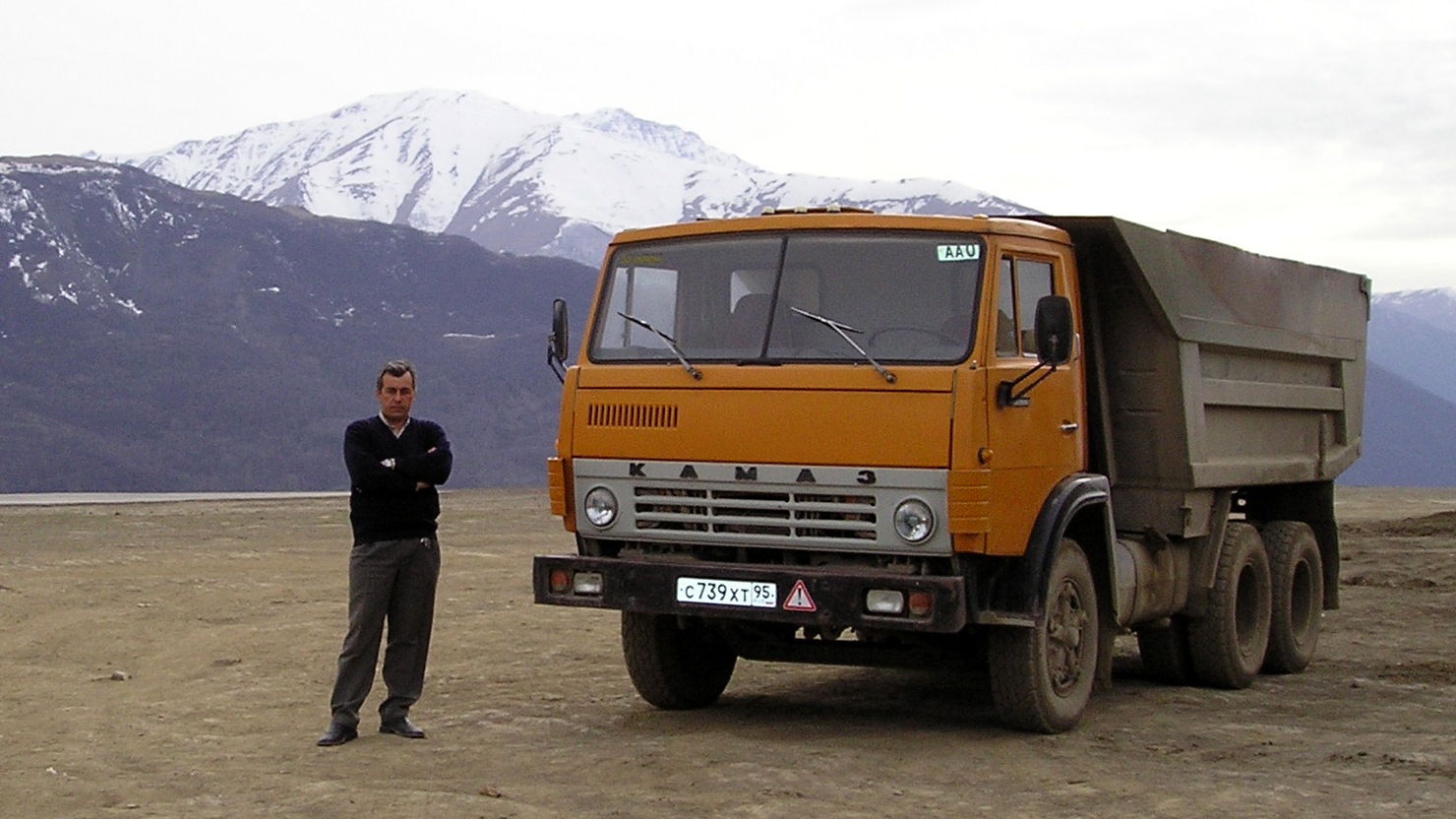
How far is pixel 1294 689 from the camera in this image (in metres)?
12.0

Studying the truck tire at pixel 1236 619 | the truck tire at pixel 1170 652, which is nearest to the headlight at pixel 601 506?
the truck tire at pixel 1170 652

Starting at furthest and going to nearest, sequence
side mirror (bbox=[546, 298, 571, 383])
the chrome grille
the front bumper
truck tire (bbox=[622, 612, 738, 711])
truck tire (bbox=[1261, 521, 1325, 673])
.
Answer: truck tire (bbox=[1261, 521, 1325, 673]) → truck tire (bbox=[622, 612, 738, 711]) → side mirror (bbox=[546, 298, 571, 383]) → the chrome grille → the front bumper

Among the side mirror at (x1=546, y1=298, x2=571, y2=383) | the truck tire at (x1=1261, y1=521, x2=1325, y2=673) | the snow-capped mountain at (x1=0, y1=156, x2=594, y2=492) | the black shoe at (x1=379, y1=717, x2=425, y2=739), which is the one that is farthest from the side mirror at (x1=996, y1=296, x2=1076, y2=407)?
the snow-capped mountain at (x1=0, y1=156, x2=594, y2=492)

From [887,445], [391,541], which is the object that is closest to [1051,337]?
[887,445]

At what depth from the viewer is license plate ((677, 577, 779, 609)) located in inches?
353

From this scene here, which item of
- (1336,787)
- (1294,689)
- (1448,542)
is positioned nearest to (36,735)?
(1336,787)

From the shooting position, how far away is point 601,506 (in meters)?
9.54

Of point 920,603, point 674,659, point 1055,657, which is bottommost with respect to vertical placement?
point 674,659

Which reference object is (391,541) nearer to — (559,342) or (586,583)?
(586,583)

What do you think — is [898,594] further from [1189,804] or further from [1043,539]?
[1189,804]

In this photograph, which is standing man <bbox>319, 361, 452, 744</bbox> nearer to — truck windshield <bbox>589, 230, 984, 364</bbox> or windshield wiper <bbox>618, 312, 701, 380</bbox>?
truck windshield <bbox>589, 230, 984, 364</bbox>

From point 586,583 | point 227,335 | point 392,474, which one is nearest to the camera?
point 392,474

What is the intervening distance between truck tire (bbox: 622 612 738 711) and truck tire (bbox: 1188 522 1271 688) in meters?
3.07

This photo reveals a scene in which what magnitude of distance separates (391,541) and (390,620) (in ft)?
1.54
